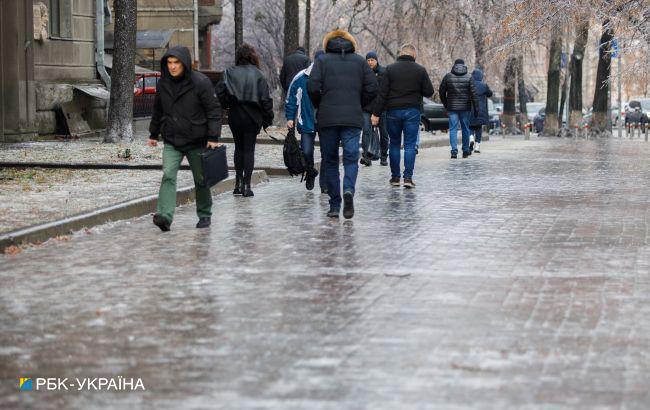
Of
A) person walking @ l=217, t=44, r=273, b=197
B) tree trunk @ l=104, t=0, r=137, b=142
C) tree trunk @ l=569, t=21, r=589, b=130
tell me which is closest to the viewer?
person walking @ l=217, t=44, r=273, b=197

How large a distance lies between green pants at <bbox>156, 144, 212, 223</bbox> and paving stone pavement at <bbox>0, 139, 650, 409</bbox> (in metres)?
0.27

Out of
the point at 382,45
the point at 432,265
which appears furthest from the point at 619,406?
the point at 382,45

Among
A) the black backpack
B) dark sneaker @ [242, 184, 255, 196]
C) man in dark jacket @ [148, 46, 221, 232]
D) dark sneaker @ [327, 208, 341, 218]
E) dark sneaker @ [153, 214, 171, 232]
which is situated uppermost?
man in dark jacket @ [148, 46, 221, 232]

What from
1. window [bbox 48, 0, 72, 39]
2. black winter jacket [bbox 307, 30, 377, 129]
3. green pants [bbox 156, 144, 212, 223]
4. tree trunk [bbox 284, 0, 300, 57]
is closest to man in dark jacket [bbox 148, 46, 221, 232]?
green pants [bbox 156, 144, 212, 223]

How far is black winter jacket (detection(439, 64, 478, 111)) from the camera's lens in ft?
A: 76.7

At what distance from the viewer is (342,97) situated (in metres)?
12.7

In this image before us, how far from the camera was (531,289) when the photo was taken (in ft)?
27.6

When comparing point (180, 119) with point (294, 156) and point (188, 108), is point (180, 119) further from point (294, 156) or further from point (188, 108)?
point (294, 156)

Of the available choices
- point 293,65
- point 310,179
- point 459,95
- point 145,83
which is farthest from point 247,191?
point 145,83

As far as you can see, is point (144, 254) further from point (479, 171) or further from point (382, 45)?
point (382, 45)

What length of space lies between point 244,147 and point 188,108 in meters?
3.37

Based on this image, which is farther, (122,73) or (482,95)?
(482,95)

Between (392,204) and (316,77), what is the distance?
2.14 meters

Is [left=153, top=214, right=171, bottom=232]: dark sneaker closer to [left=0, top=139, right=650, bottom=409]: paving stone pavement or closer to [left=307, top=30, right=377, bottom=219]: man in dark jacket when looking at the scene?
[left=0, top=139, right=650, bottom=409]: paving stone pavement
